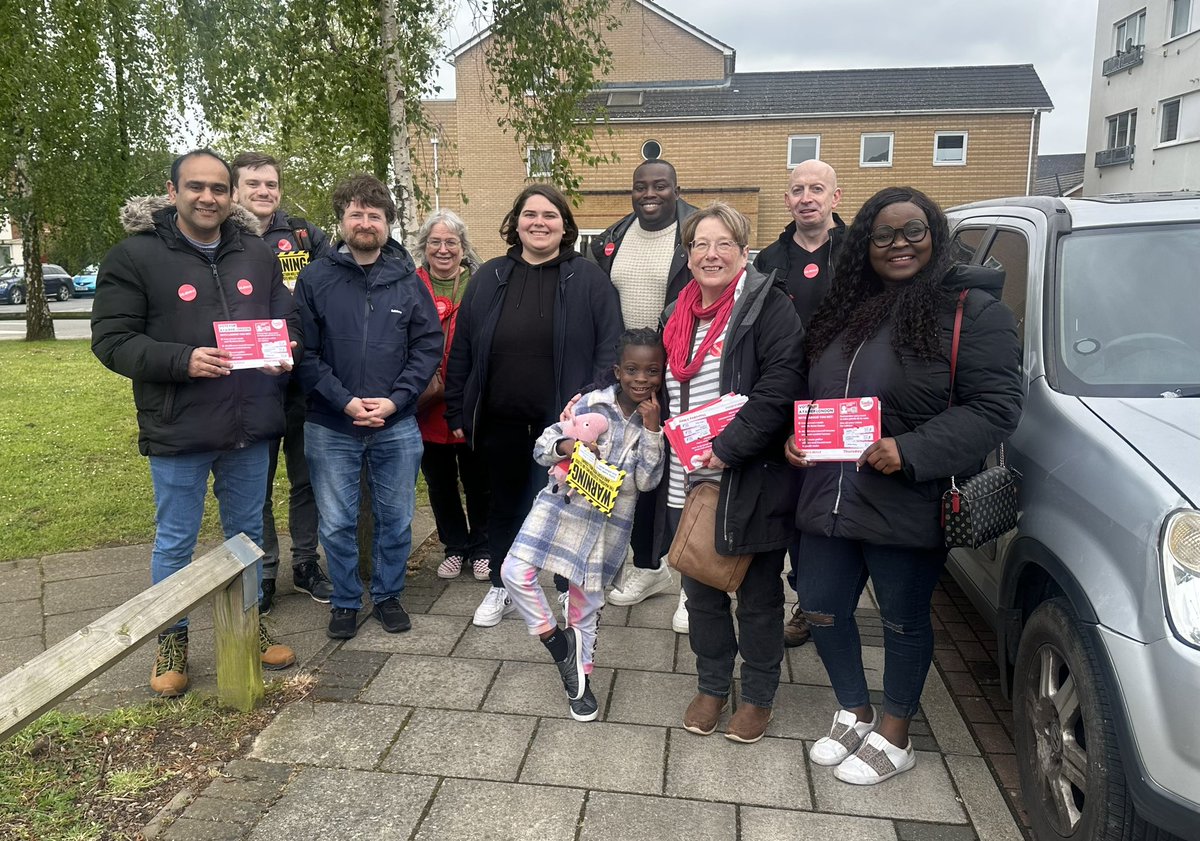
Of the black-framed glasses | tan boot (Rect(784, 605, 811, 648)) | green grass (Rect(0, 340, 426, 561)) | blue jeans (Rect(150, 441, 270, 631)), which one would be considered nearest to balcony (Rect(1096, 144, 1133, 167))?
green grass (Rect(0, 340, 426, 561))

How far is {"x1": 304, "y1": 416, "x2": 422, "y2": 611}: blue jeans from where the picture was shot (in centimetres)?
415

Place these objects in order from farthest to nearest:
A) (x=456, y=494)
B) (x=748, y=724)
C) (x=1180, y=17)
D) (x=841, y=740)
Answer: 1. (x=1180, y=17)
2. (x=456, y=494)
3. (x=748, y=724)
4. (x=841, y=740)

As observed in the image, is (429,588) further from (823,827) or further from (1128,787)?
(1128,787)

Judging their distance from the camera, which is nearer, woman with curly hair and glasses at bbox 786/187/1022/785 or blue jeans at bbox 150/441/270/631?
woman with curly hair and glasses at bbox 786/187/1022/785

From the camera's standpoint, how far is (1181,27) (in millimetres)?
27875

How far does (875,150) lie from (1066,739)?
28533 millimetres

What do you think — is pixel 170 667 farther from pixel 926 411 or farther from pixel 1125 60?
pixel 1125 60

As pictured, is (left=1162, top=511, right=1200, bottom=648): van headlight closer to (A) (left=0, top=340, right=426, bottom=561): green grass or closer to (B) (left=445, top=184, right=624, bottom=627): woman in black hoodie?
(B) (left=445, top=184, right=624, bottom=627): woman in black hoodie

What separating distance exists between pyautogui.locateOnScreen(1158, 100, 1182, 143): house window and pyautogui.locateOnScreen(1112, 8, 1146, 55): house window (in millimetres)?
3011

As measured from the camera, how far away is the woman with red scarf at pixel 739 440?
10.1 ft

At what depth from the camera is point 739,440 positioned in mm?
3031

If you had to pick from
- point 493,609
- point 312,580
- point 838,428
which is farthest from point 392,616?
point 838,428

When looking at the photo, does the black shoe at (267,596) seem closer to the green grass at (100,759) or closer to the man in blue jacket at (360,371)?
the man in blue jacket at (360,371)

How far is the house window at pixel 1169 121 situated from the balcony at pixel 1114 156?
1.45 meters
